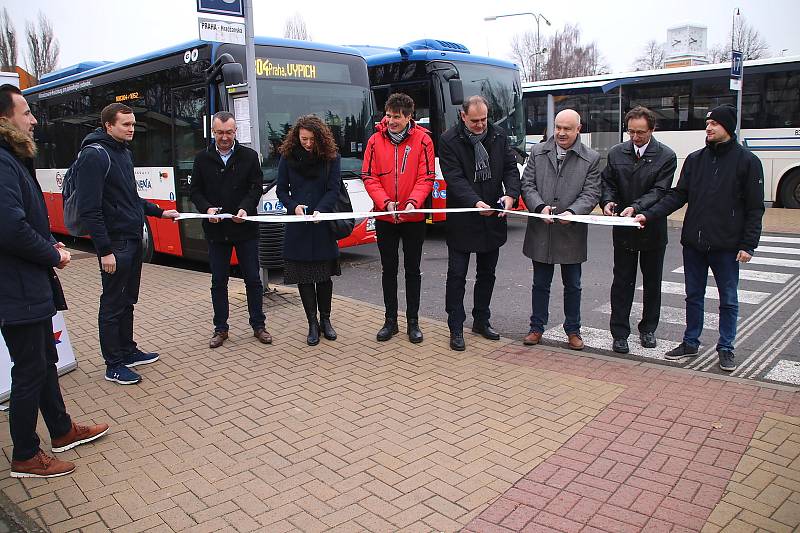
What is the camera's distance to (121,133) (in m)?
5.14

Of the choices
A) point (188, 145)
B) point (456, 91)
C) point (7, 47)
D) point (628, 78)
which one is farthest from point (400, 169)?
point (7, 47)

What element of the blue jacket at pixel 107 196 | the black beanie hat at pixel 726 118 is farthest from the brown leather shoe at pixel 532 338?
the blue jacket at pixel 107 196

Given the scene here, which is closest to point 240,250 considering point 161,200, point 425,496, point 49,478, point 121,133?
point 121,133

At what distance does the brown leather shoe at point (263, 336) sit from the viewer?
6289mm

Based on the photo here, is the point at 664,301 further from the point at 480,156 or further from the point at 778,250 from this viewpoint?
the point at 778,250

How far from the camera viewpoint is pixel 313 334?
627 centimetres

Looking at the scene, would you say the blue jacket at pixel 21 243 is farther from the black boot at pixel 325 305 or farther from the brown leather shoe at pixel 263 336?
the black boot at pixel 325 305

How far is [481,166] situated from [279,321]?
2743 millimetres

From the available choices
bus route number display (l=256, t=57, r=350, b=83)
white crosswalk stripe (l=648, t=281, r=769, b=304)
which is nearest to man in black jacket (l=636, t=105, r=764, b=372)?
white crosswalk stripe (l=648, t=281, r=769, b=304)

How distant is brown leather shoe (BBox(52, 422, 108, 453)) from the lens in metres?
4.15

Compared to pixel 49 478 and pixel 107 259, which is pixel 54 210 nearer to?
pixel 107 259

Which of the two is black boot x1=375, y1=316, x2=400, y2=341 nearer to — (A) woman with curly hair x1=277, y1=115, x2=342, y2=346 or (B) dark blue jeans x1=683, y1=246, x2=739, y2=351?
(A) woman with curly hair x1=277, y1=115, x2=342, y2=346

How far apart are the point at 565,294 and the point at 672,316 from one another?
6.02 ft

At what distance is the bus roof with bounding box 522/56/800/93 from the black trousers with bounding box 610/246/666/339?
45.3 feet
